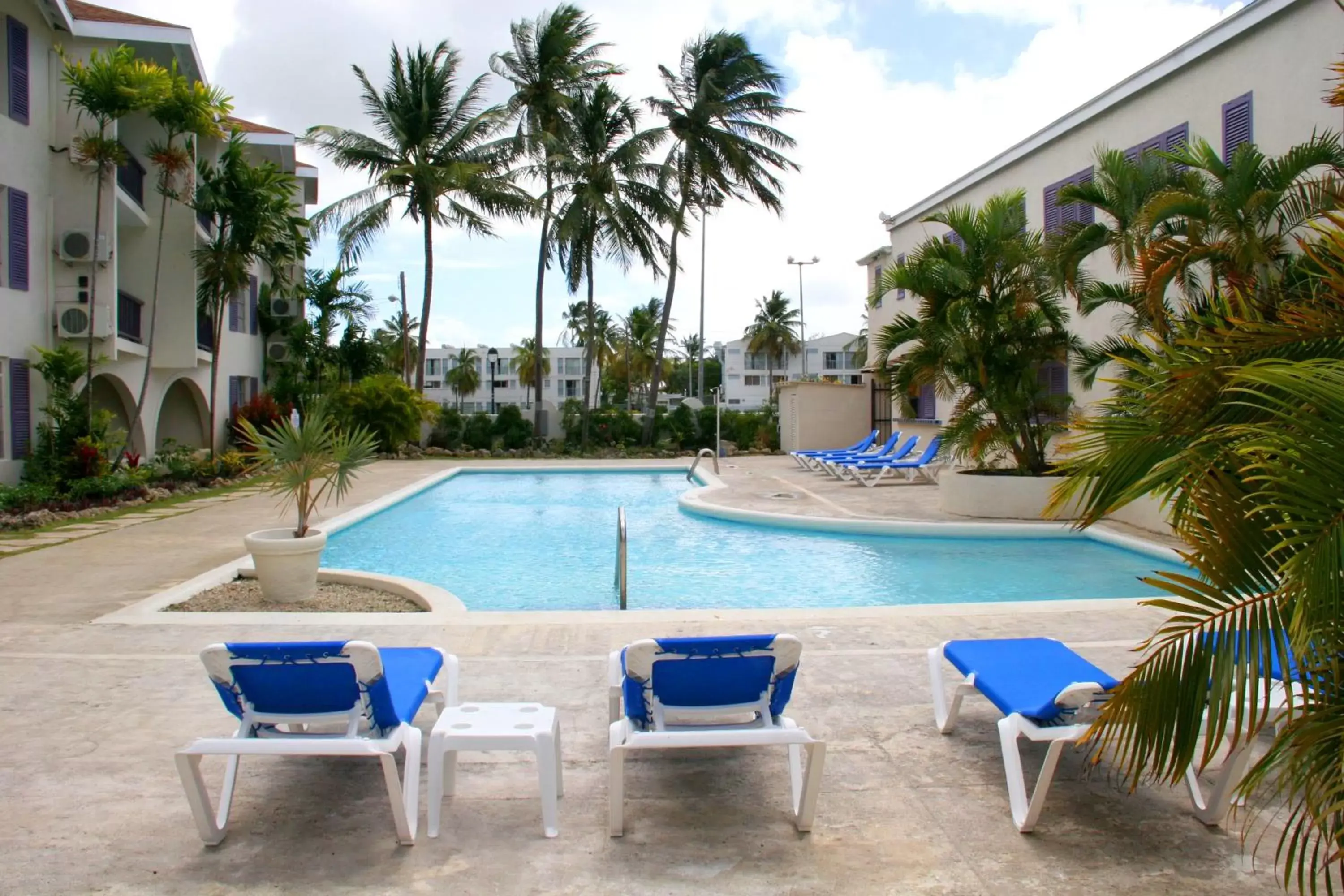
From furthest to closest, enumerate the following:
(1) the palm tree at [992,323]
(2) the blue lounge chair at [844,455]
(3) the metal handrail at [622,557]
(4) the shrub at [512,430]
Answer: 1. (4) the shrub at [512,430]
2. (2) the blue lounge chair at [844,455]
3. (1) the palm tree at [992,323]
4. (3) the metal handrail at [622,557]

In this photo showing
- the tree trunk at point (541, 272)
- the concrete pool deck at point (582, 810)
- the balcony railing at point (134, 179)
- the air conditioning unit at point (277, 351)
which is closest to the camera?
the concrete pool deck at point (582, 810)

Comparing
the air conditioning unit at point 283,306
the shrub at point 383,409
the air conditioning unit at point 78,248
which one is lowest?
the shrub at point 383,409

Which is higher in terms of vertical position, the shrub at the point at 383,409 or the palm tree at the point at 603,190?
the palm tree at the point at 603,190

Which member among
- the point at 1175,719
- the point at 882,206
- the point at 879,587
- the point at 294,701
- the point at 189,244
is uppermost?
the point at 882,206

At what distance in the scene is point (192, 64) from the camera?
1761cm

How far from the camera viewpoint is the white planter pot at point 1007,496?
12977 mm

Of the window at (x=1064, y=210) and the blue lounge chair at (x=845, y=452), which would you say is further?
the blue lounge chair at (x=845, y=452)

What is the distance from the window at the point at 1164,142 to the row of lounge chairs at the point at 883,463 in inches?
209

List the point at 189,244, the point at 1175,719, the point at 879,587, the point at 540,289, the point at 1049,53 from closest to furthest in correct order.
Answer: the point at 1175,719 < the point at 879,587 < the point at 1049,53 < the point at 189,244 < the point at 540,289

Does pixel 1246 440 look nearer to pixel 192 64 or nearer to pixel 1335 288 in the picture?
pixel 1335 288

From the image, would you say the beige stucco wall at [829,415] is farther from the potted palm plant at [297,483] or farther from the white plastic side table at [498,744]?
the white plastic side table at [498,744]

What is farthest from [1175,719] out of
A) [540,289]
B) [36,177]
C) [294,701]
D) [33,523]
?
[540,289]

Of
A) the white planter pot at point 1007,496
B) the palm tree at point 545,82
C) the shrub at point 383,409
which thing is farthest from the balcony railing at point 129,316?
the white planter pot at point 1007,496

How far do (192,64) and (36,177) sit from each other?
16.2 feet
